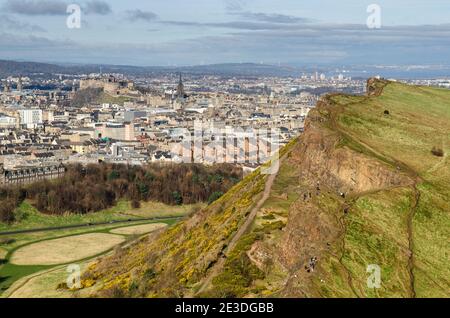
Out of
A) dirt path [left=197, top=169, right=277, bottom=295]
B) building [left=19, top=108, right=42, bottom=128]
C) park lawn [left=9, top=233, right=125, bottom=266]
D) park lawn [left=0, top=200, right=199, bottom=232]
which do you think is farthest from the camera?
building [left=19, top=108, right=42, bottom=128]

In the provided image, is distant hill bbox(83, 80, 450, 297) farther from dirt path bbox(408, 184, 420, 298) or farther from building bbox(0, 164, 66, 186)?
building bbox(0, 164, 66, 186)

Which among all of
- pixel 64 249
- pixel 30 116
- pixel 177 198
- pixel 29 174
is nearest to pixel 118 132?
pixel 30 116

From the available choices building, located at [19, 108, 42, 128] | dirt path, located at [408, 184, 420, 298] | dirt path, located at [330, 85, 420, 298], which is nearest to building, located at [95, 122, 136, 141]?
building, located at [19, 108, 42, 128]

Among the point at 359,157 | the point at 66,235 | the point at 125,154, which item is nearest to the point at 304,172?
the point at 359,157

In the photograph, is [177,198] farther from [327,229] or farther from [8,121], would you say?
[8,121]

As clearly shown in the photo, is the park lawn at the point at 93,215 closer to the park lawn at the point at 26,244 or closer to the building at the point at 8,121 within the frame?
the park lawn at the point at 26,244

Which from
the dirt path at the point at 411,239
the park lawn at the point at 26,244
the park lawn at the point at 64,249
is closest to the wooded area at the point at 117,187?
the park lawn at the point at 26,244
